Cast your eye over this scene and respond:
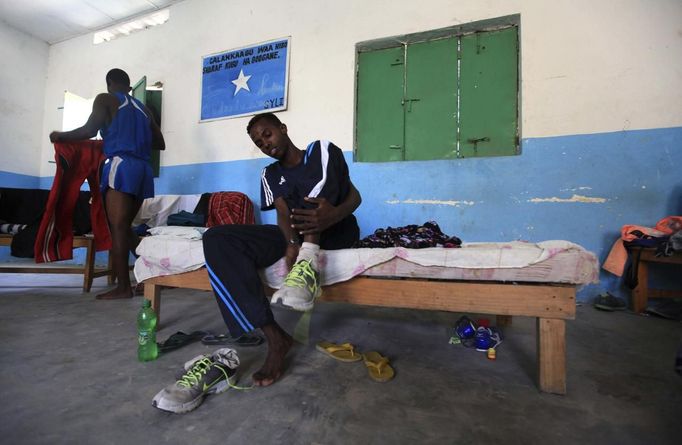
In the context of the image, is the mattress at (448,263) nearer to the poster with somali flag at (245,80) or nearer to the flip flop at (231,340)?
the flip flop at (231,340)

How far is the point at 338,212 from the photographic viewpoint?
1.50m

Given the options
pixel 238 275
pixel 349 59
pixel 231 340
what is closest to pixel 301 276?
pixel 238 275

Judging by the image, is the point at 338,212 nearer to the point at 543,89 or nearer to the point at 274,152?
the point at 274,152

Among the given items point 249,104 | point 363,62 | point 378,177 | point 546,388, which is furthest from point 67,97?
point 546,388

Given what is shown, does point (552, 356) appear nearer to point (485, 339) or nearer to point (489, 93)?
point (485, 339)

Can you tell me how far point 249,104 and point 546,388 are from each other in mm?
3802

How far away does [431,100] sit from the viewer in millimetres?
3100

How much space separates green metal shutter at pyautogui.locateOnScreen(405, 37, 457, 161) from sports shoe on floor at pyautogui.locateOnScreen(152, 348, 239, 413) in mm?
2522

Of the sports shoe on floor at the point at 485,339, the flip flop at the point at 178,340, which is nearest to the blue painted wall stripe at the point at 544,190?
the sports shoe on floor at the point at 485,339

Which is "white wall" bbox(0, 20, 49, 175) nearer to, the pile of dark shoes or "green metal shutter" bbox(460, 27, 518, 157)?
"green metal shutter" bbox(460, 27, 518, 157)

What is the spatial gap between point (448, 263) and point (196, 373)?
1.01 metres

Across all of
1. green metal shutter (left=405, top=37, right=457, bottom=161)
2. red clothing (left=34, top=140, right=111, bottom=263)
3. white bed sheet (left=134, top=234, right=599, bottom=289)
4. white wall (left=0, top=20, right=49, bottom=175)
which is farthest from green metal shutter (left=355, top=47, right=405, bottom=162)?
white wall (left=0, top=20, right=49, bottom=175)

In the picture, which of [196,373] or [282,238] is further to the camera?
[282,238]

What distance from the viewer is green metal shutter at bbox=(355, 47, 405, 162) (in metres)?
3.21
